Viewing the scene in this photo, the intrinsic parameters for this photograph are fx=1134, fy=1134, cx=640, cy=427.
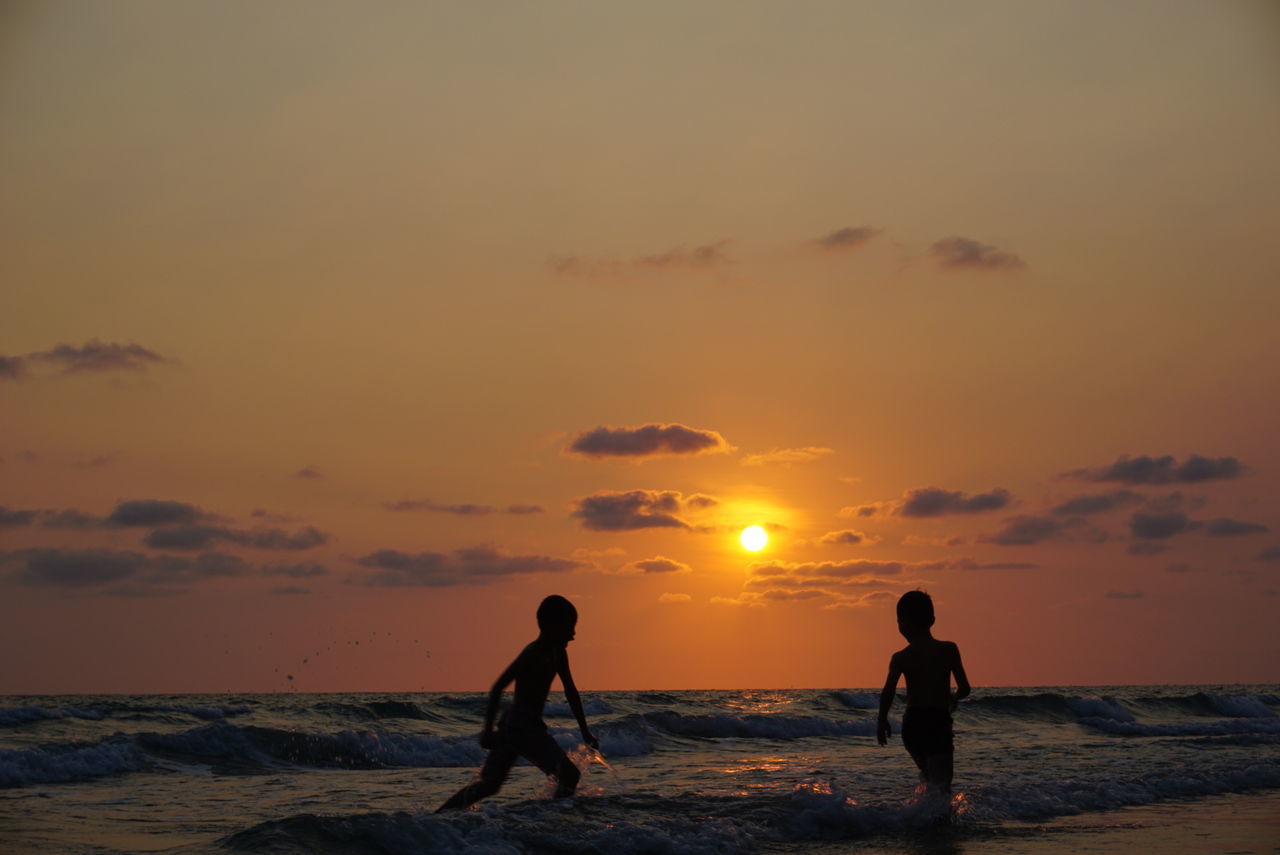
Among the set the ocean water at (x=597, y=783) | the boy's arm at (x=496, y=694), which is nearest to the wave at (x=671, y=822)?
the ocean water at (x=597, y=783)

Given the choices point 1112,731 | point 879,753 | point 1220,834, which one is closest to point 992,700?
point 1112,731

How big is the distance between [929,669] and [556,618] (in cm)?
328

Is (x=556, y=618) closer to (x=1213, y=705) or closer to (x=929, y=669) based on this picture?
(x=929, y=669)

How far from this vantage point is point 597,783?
15.9 meters

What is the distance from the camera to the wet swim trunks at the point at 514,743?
9703 millimetres

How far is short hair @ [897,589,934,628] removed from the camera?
32.6 feet

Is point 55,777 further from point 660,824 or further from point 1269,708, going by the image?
point 1269,708

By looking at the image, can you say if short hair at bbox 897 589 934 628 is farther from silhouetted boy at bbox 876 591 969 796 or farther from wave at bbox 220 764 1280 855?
wave at bbox 220 764 1280 855

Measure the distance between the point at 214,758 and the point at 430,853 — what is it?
584 inches

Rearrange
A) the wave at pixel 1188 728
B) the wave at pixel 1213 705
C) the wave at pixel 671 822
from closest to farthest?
1. the wave at pixel 671 822
2. the wave at pixel 1188 728
3. the wave at pixel 1213 705

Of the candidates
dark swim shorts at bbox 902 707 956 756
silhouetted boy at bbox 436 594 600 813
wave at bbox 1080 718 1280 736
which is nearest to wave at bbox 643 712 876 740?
wave at bbox 1080 718 1280 736

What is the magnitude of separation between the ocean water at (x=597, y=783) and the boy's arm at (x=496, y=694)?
2.50 feet

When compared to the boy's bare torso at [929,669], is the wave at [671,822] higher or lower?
lower

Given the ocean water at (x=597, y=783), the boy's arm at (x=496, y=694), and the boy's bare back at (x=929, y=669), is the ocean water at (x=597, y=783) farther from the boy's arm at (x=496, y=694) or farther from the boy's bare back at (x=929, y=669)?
the boy's bare back at (x=929, y=669)
